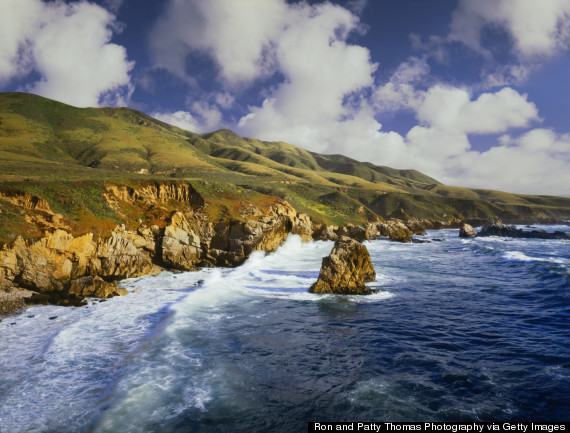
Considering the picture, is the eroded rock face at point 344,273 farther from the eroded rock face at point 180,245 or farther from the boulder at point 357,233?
the boulder at point 357,233

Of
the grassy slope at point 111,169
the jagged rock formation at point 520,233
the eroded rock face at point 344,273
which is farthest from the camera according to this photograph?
the jagged rock formation at point 520,233

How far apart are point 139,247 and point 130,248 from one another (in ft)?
8.76

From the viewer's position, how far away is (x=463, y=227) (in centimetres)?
9356

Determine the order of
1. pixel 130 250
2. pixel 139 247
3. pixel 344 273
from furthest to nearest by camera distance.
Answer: pixel 139 247
pixel 130 250
pixel 344 273

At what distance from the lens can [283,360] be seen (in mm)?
14961

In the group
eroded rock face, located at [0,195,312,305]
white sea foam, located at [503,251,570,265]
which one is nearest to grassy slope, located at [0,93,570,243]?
eroded rock face, located at [0,195,312,305]

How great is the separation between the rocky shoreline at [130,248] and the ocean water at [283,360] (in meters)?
4.43

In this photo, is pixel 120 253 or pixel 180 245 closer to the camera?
pixel 120 253

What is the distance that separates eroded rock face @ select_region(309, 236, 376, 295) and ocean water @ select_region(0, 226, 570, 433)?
1512 millimetres

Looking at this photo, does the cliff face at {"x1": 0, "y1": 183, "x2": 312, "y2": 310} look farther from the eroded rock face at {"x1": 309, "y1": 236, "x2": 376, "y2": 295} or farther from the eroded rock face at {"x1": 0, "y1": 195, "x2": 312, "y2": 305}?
the eroded rock face at {"x1": 309, "y1": 236, "x2": 376, "y2": 295}

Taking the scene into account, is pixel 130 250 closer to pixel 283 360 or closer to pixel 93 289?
pixel 93 289

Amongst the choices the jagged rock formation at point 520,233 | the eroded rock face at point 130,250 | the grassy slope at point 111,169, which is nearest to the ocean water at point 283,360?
the eroded rock face at point 130,250

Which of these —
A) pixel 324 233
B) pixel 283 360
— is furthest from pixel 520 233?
pixel 283 360

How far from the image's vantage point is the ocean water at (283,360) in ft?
35.7
